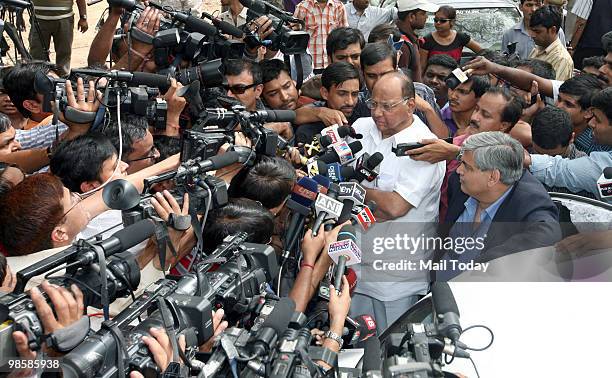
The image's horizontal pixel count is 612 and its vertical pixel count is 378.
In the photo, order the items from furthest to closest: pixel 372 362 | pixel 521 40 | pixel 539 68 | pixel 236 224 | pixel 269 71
Answer: pixel 521 40 < pixel 539 68 < pixel 269 71 < pixel 236 224 < pixel 372 362

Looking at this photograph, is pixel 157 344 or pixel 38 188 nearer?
pixel 157 344

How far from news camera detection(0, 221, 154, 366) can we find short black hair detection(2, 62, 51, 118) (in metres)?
2.20

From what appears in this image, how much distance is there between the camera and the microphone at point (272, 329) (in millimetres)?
1911

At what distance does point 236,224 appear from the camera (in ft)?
9.71

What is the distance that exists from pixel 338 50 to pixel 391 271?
226cm

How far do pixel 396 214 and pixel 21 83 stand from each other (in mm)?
2376

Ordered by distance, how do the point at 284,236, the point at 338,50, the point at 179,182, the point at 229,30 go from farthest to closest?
the point at 338,50 → the point at 229,30 → the point at 284,236 → the point at 179,182

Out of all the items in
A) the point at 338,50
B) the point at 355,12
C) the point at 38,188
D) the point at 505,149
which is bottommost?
the point at 355,12

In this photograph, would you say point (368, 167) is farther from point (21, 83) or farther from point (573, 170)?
point (21, 83)

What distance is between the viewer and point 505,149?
338cm

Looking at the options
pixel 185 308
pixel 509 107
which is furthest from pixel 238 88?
pixel 185 308

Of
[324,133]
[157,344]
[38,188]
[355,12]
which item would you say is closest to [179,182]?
[38,188]

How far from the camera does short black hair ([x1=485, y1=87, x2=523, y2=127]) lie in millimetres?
4359

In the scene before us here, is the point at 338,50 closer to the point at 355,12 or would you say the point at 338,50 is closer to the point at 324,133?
the point at 324,133
